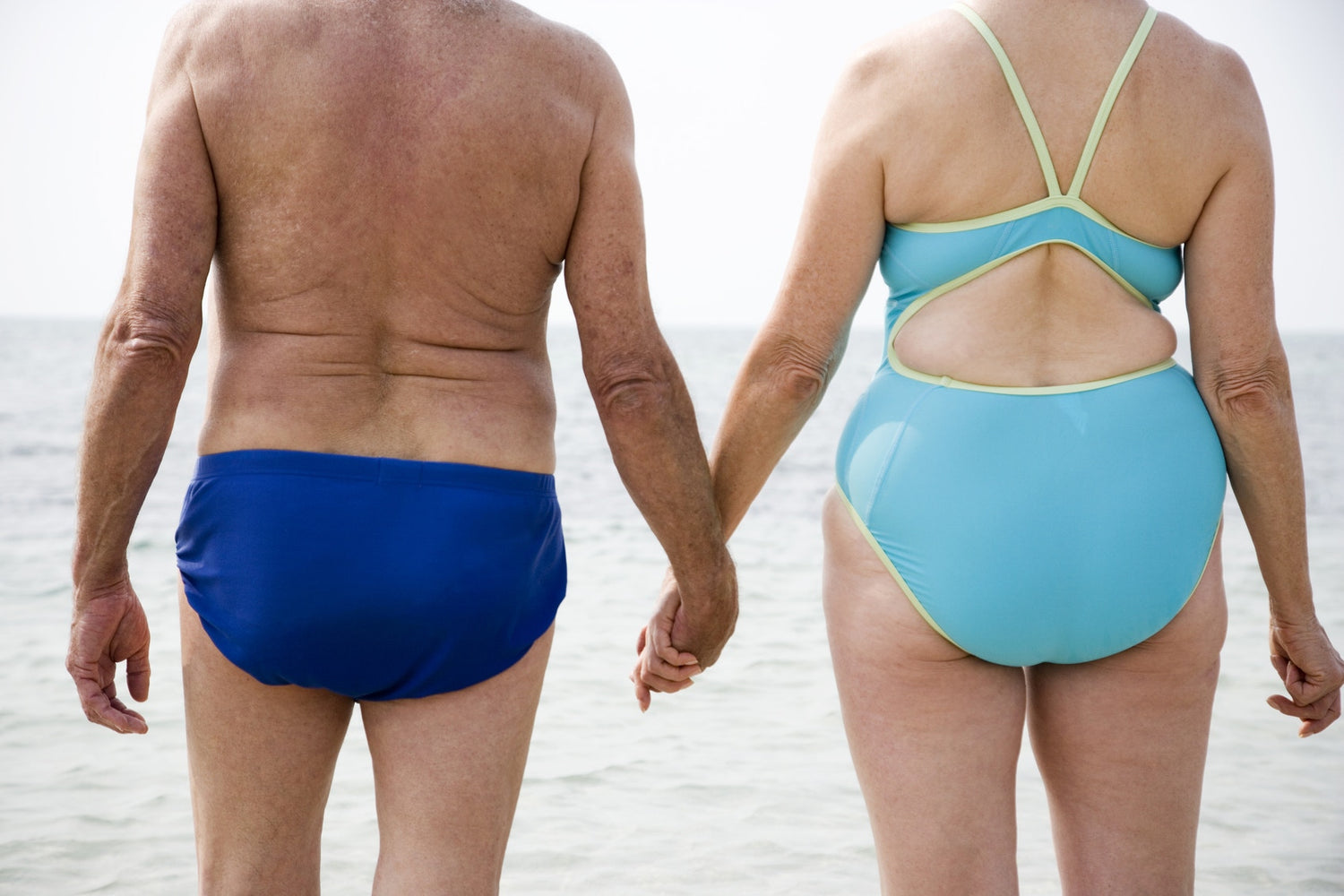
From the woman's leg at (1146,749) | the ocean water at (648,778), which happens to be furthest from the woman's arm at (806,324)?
the ocean water at (648,778)

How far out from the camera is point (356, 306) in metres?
1.96

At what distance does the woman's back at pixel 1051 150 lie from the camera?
197 centimetres

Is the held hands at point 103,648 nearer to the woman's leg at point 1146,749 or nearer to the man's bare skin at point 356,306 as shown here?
the man's bare skin at point 356,306

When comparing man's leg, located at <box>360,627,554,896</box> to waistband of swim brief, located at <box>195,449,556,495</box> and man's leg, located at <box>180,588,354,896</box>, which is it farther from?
waistband of swim brief, located at <box>195,449,556,495</box>

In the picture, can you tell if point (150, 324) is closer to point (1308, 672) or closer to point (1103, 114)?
point (1103, 114)

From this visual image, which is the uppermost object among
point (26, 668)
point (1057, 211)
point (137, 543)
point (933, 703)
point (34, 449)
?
point (1057, 211)

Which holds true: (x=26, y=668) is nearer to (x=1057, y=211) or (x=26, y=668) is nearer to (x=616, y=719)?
(x=616, y=719)

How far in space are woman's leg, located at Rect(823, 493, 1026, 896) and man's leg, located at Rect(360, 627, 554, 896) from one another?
596 millimetres

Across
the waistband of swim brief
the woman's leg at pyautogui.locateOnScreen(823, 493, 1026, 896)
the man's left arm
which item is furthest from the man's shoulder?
the woman's leg at pyautogui.locateOnScreen(823, 493, 1026, 896)

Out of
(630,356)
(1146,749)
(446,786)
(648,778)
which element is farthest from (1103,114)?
(648,778)

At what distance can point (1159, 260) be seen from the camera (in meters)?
2.05

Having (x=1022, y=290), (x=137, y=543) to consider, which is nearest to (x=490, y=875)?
(x=1022, y=290)

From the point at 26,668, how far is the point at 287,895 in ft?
15.1

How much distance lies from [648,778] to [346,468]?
3138 mm
